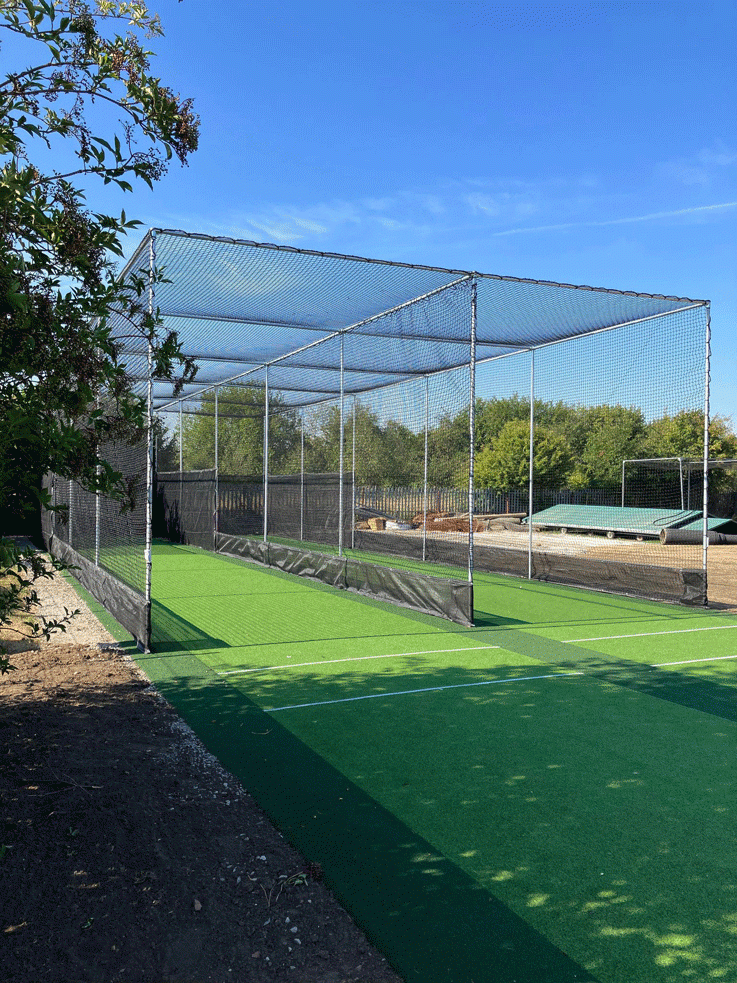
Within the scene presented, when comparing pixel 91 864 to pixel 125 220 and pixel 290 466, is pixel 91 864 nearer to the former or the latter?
pixel 125 220

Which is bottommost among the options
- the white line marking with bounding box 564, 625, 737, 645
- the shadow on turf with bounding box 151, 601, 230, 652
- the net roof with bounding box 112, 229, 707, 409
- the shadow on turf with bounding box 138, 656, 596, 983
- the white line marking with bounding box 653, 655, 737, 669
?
the shadow on turf with bounding box 138, 656, 596, 983

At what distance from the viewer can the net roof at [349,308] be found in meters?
5.94

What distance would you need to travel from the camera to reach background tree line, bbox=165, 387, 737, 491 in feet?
44.5

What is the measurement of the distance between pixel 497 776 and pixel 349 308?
218 inches

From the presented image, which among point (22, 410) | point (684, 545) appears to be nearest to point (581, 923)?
point (22, 410)

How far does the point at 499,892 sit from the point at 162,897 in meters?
1.02

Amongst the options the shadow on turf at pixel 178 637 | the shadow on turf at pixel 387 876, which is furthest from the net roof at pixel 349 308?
the shadow on turf at pixel 387 876

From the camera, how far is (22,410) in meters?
1.97

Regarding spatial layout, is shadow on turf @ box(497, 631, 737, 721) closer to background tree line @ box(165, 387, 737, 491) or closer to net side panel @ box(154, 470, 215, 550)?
background tree line @ box(165, 387, 737, 491)

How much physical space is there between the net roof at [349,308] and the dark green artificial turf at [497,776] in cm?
258

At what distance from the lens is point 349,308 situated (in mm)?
7695

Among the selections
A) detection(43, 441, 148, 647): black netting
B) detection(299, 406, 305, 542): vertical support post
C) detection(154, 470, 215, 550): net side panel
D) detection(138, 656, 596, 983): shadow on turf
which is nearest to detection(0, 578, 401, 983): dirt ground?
detection(138, 656, 596, 983): shadow on turf

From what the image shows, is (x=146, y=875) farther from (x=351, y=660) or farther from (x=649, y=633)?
(x=649, y=633)

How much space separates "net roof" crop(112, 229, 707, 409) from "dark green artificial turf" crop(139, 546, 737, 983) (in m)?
2.58
